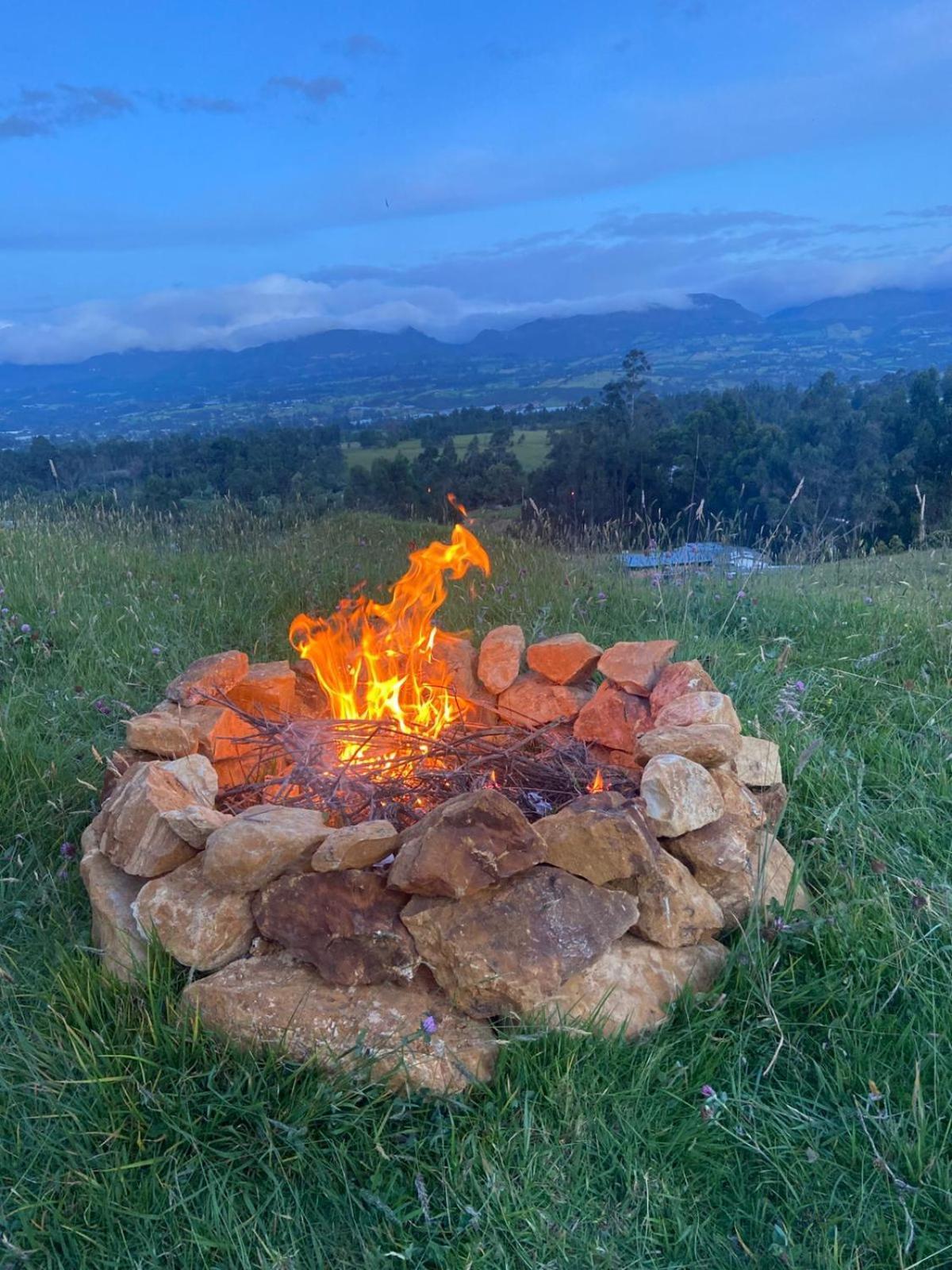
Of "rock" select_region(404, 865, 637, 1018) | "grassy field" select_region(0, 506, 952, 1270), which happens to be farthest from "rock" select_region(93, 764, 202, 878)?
"rock" select_region(404, 865, 637, 1018)

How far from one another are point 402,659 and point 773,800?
5.00 ft

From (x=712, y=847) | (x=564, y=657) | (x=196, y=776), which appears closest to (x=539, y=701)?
(x=564, y=657)

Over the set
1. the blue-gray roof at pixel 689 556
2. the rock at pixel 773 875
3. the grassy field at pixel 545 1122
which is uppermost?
the blue-gray roof at pixel 689 556

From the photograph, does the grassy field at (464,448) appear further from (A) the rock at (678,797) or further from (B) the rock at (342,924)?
(B) the rock at (342,924)

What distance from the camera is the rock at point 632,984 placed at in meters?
2.29

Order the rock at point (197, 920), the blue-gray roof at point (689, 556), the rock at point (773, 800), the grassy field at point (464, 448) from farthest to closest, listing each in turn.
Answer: the grassy field at point (464, 448) < the blue-gray roof at point (689, 556) < the rock at point (773, 800) < the rock at point (197, 920)

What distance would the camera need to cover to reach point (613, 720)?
11.4 feet

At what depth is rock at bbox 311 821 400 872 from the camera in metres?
2.33

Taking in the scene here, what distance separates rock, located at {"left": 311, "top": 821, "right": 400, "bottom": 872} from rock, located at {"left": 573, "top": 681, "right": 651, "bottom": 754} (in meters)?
1.28

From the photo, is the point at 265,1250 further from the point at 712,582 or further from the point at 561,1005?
the point at 712,582

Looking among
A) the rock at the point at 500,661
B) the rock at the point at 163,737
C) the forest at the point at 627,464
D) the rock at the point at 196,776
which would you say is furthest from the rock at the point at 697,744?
the forest at the point at 627,464

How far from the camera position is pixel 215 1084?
6.97 feet

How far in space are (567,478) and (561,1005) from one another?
12.0 m

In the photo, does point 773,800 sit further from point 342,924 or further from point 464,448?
point 464,448
